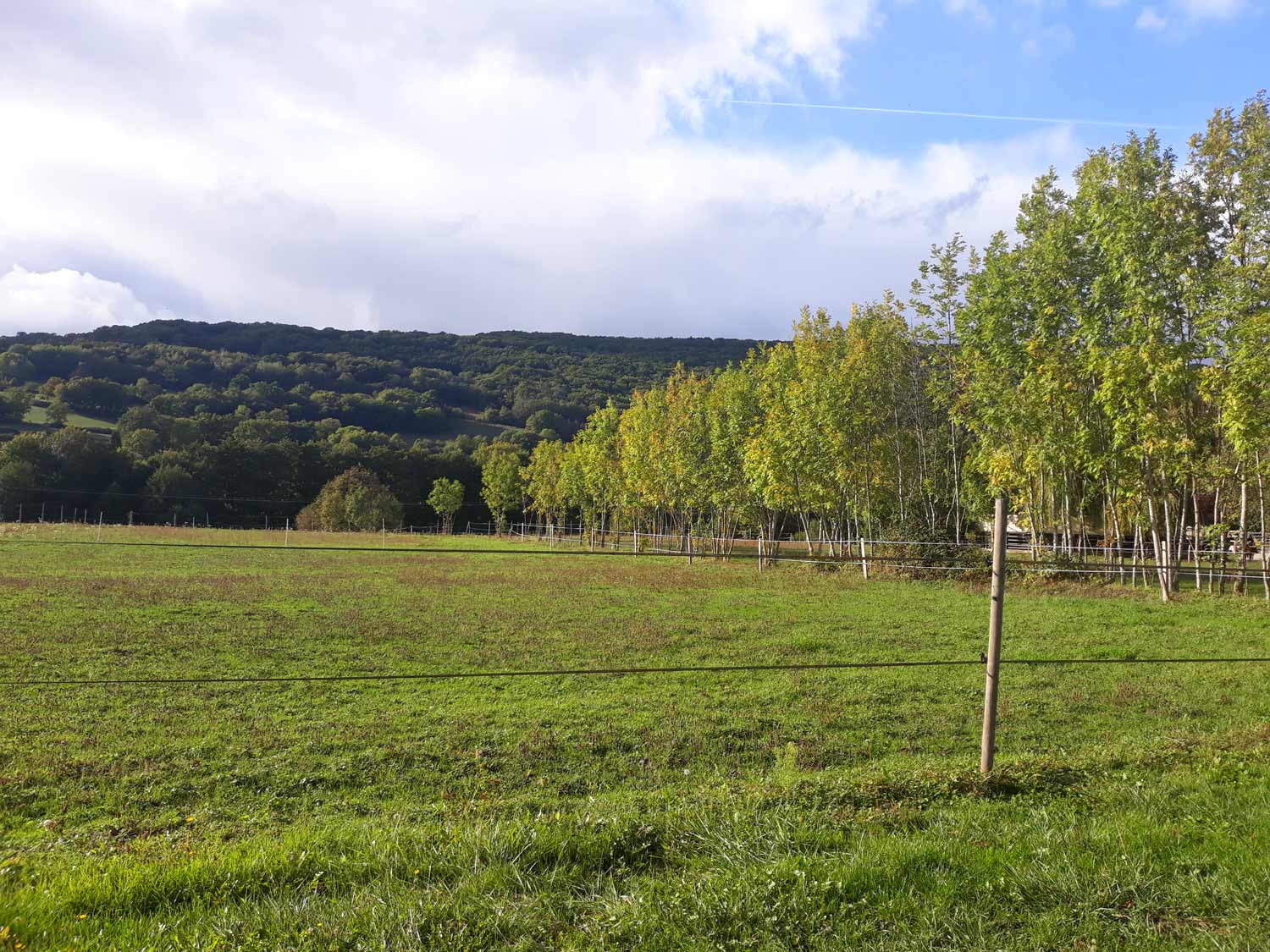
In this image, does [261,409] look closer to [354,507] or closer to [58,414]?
[58,414]

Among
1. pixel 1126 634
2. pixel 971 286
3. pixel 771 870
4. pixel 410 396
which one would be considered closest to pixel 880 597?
pixel 1126 634

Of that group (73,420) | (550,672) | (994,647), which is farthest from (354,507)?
(994,647)

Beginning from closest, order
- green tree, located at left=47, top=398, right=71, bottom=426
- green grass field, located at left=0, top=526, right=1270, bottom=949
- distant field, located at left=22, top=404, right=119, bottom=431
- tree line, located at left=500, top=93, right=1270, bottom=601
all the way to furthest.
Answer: green grass field, located at left=0, top=526, right=1270, bottom=949 < tree line, located at left=500, top=93, right=1270, bottom=601 < green tree, located at left=47, top=398, right=71, bottom=426 < distant field, located at left=22, top=404, right=119, bottom=431

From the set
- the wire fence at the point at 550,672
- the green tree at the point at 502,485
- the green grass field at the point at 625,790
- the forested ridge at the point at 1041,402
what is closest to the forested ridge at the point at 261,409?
the forested ridge at the point at 1041,402

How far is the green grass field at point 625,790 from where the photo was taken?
Answer: 139 inches

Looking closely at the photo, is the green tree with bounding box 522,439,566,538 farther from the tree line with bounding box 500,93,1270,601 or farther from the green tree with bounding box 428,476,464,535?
the tree line with bounding box 500,93,1270,601

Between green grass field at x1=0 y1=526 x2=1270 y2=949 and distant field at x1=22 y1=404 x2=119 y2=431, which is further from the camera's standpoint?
distant field at x1=22 y1=404 x2=119 y2=431

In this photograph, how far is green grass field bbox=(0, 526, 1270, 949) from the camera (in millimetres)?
3535

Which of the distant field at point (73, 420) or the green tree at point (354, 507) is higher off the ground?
the distant field at point (73, 420)

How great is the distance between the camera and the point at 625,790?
6.67 metres

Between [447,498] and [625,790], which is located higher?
[447,498]

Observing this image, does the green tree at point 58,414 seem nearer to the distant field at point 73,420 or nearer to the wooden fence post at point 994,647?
the distant field at point 73,420

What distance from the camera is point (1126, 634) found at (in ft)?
49.7

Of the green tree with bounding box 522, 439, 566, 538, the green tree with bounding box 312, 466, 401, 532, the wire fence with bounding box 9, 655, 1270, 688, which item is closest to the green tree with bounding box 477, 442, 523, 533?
the green tree with bounding box 522, 439, 566, 538
